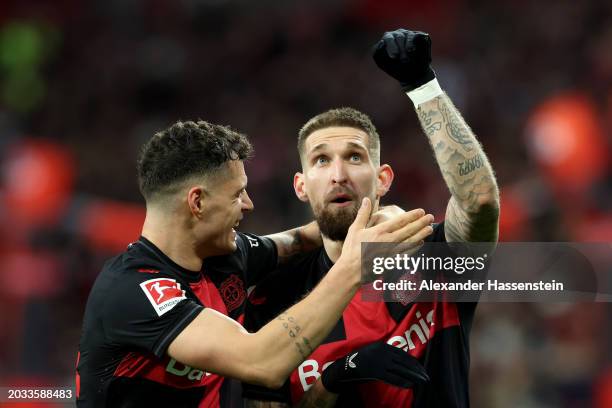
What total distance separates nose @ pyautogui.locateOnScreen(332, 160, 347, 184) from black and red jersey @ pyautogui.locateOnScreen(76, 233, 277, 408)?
28.9 inches

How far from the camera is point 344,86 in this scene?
11703mm

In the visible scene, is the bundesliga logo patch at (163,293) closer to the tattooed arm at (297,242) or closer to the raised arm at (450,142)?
the tattooed arm at (297,242)

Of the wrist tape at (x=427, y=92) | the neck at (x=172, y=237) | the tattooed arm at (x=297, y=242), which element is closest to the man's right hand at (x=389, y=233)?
the wrist tape at (x=427, y=92)

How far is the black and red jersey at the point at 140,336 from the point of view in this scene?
3.35 meters

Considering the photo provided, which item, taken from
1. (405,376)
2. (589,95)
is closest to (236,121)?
(589,95)

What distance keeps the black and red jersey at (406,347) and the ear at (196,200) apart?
742 mm

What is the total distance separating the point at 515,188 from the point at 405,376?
5119mm

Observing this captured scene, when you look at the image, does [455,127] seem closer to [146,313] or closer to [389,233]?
[389,233]

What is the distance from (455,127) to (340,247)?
80cm

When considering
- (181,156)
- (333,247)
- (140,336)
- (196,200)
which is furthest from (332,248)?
(140,336)

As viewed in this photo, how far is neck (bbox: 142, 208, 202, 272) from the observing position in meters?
3.66

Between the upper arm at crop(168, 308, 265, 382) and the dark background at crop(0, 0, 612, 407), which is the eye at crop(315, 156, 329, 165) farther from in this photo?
the dark background at crop(0, 0, 612, 407)

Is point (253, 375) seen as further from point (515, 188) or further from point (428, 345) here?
point (515, 188)

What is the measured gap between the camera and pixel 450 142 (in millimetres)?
3512
